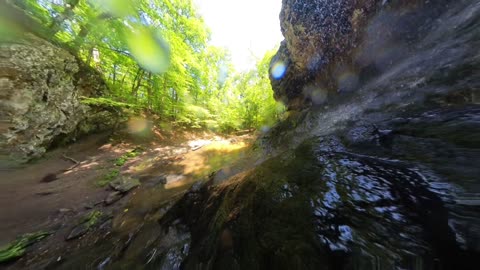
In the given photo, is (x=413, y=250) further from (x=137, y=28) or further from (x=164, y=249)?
(x=137, y=28)

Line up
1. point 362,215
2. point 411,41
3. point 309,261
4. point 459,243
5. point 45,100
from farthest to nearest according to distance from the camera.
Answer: point 45,100
point 411,41
point 362,215
point 309,261
point 459,243

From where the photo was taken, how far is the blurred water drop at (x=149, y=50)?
23.5 feet

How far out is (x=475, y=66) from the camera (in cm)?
243

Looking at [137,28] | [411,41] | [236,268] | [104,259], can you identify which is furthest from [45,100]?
[411,41]

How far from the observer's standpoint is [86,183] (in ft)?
17.4

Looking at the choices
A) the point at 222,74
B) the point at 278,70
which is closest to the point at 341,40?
the point at 278,70

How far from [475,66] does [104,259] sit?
18.9 ft

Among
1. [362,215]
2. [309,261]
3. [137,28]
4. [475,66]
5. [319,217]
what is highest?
[137,28]

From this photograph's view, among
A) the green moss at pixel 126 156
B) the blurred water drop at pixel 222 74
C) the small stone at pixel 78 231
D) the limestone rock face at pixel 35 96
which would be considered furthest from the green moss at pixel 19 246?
the blurred water drop at pixel 222 74

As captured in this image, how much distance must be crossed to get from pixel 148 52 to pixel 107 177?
17.0ft

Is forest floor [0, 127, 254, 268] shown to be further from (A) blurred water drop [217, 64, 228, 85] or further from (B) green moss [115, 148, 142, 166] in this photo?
(A) blurred water drop [217, 64, 228, 85]

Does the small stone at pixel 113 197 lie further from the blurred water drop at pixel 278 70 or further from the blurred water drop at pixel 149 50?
the blurred water drop at pixel 278 70

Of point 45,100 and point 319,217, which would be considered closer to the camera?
point 319,217

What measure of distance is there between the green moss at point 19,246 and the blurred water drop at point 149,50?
6.70 m
